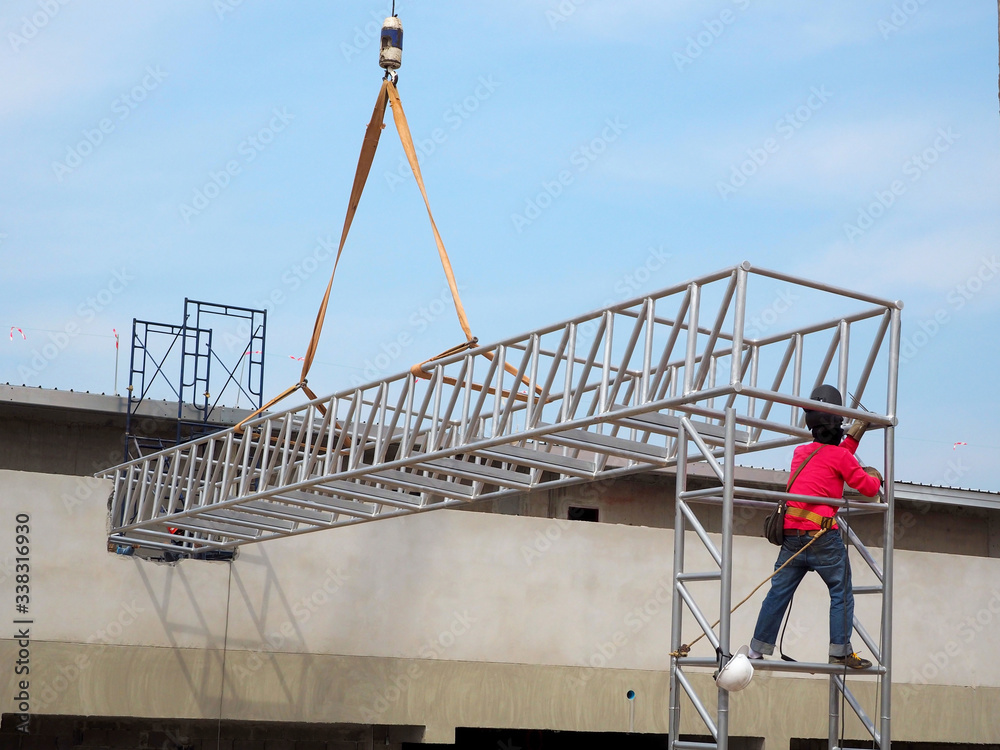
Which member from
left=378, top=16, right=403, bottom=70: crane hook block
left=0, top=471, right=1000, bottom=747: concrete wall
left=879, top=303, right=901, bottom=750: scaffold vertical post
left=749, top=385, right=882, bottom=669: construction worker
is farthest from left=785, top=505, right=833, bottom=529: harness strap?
left=0, top=471, right=1000, bottom=747: concrete wall

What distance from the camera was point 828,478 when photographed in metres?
9.34

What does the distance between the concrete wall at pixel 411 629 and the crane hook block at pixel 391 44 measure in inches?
274

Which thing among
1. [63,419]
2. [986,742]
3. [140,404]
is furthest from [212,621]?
[986,742]

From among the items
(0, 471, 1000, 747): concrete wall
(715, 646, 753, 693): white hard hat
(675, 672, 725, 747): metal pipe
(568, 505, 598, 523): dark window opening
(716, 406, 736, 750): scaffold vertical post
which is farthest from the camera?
(568, 505, 598, 523): dark window opening

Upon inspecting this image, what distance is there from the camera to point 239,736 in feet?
63.9

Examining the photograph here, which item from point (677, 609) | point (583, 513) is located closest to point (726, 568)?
point (677, 609)

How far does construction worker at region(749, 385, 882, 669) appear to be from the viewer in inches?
365

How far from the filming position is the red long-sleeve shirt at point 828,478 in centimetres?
924

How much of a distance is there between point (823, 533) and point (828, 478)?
1.36 feet

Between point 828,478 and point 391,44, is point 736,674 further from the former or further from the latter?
point 391,44

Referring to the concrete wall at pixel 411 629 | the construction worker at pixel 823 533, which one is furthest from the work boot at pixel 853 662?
the concrete wall at pixel 411 629

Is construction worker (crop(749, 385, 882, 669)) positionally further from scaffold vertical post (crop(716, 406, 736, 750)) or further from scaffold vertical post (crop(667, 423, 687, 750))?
scaffold vertical post (crop(716, 406, 736, 750))

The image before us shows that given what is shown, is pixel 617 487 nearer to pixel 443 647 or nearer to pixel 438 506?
pixel 443 647

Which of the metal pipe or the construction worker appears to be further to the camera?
the construction worker
